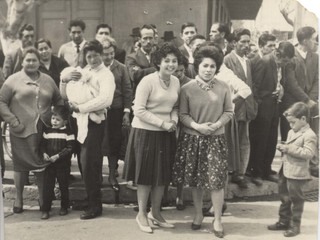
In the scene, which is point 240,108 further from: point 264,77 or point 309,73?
point 309,73

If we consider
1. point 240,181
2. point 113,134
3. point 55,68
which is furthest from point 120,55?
point 240,181

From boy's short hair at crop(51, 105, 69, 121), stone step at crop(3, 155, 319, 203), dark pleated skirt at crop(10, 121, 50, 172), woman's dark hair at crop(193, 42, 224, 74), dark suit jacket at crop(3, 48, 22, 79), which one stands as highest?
woman's dark hair at crop(193, 42, 224, 74)

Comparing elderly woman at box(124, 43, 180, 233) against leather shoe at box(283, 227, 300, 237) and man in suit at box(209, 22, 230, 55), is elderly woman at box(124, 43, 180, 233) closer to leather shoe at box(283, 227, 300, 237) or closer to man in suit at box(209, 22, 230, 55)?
man in suit at box(209, 22, 230, 55)

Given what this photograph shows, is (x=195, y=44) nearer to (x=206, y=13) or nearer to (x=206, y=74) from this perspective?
(x=206, y=13)

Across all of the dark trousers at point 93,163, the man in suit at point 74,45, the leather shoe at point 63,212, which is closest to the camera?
the dark trousers at point 93,163

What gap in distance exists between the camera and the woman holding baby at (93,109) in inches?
122

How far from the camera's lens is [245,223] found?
3.14m

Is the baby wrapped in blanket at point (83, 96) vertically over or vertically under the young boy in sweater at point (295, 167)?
over

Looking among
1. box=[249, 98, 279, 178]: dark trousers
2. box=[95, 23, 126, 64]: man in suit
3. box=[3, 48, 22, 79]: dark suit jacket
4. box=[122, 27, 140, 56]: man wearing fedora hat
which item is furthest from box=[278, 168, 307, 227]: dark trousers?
box=[3, 48, 22, 79]: dark suit jacket

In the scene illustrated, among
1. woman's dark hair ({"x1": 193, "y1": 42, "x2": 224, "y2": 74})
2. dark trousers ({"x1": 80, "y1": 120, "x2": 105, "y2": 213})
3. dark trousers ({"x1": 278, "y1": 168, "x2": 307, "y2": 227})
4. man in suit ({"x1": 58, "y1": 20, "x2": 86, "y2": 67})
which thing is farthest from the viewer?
man in suit ({"x1": 58, "y1": 20, "x2": 86, "y2": 67})

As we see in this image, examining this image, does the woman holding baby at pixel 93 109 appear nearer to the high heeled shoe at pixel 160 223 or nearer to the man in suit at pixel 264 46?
the high heeled shoe at pixel 160 223

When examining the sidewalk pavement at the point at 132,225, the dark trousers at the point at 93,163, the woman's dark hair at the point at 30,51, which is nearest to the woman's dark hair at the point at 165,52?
the dark trousers at the point at 93,163

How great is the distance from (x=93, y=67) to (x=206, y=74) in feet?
2.45

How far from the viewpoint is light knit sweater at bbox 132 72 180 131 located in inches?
115
